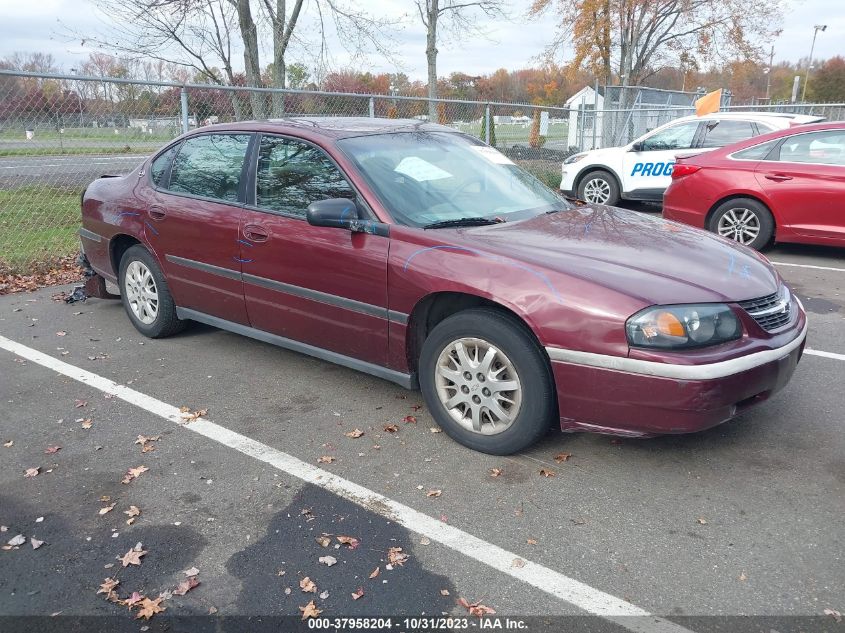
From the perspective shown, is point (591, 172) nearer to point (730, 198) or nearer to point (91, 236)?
point (730, 198)

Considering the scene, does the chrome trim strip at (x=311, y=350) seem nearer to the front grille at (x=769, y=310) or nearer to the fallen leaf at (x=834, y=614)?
the front grille at (x=769, y=310)

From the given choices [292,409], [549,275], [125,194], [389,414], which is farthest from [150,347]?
[549,275]

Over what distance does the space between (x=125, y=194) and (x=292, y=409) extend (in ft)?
8.07

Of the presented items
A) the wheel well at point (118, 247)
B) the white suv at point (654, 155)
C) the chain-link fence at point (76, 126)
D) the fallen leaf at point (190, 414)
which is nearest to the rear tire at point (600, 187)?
the white suv at point (654, 155)

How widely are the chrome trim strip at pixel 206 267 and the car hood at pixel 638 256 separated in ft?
5.51

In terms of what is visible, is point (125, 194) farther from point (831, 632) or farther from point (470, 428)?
point (831, 632)

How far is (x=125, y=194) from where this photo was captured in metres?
5.43

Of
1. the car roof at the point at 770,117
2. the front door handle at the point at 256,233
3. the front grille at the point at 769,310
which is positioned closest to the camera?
the front grille at the point at 769,310

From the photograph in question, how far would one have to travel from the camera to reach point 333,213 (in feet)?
12.5

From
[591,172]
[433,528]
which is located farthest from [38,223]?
[433,528]

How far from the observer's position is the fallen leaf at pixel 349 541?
9.41 ft

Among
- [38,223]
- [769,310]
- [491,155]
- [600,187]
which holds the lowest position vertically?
[38,223]

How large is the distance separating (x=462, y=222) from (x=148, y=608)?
7.97 feet

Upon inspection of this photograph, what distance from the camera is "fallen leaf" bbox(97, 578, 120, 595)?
2.62 m
